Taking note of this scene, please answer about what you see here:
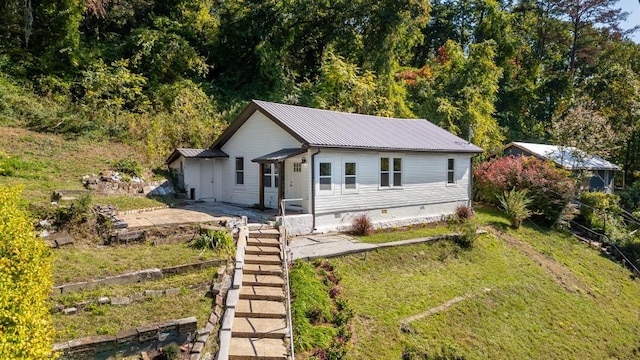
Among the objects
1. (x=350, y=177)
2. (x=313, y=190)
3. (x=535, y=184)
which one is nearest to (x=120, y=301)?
(x=313, y=190)

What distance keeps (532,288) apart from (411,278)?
4.69 meters

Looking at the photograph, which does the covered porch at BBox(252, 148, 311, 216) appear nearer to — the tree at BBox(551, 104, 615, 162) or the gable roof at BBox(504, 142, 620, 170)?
the gable roof at BBox(504, 142, 620, 170)

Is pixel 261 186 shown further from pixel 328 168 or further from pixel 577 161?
pixel 577 161

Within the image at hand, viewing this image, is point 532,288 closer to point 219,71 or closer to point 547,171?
point 547,171

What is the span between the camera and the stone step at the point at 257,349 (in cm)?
700

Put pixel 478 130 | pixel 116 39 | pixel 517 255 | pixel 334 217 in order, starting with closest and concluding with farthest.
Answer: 1. pixel 334 217
2. pixel 517 255
3. pixel 116 39
4. pixel 478 130

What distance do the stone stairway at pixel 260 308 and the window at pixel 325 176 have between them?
351cm

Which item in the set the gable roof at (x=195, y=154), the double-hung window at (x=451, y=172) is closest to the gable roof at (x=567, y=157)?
the double-hung window at (x=451, y=172)

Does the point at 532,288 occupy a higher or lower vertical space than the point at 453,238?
lower

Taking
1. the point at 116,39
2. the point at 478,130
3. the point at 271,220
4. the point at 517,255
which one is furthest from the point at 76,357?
the point at 478,130

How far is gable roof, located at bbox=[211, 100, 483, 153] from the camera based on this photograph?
47.9 feet

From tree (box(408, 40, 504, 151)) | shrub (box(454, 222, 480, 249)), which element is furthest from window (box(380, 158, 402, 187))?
tree (box(408, 40, 504, 151))

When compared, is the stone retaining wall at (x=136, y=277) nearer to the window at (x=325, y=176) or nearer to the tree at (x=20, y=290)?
the tree at (x=20, y=290)

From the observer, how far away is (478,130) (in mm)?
30484
